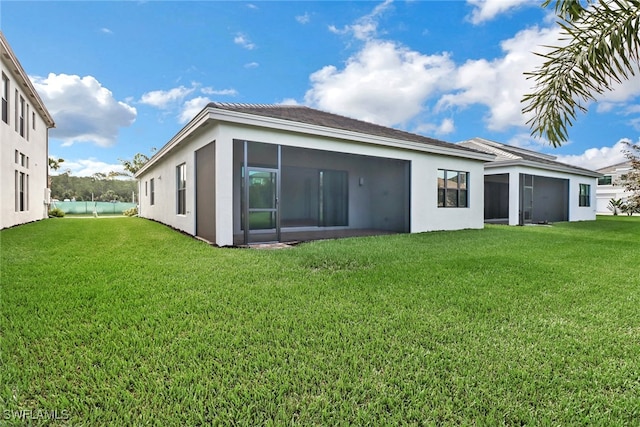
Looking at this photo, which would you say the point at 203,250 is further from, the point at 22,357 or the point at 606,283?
the point at 606,283

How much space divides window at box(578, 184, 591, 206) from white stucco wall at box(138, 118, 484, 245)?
1172 cm

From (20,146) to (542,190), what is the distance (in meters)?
27.1

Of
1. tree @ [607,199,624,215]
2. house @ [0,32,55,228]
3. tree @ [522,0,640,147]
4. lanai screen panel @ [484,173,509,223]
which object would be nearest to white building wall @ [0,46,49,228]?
house @ [0,32,55,228]

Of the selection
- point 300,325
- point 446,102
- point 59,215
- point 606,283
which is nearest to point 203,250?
point 300,325

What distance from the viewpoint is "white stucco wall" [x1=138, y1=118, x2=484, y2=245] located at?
7.97m

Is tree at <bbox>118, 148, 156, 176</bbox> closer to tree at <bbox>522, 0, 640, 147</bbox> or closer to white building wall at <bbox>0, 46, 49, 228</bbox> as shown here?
white building wall at <bbox>0, 46, 49, 228</bbox>

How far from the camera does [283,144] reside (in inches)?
350

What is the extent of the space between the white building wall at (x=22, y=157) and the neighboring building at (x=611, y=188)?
4197 centimetres

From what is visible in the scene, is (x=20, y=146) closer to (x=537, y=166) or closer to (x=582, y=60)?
(x=582, y=60)

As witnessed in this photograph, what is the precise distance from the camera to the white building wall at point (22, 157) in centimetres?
1124

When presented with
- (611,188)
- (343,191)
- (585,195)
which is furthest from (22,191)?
(611,188)

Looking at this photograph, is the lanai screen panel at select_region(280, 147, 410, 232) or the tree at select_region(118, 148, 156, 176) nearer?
the lanai screen panel at select_region(280, 147, 410, 232)

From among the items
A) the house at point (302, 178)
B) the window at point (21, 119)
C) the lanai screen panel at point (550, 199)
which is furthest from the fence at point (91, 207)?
the lanai screen panel at point (550, 199)

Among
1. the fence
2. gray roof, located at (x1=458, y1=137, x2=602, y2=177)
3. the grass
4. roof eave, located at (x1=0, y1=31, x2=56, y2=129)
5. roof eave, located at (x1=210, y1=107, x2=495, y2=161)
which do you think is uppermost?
roof eave, located at (x1=0, y1=31, x2=56, y2=129)
